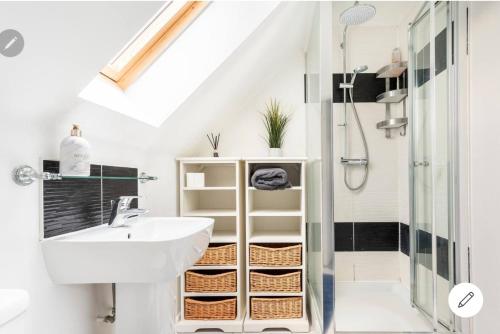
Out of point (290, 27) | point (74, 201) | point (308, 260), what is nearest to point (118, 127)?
A: point (74, 201)

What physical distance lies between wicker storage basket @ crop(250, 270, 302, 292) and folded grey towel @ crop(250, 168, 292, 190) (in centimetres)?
62

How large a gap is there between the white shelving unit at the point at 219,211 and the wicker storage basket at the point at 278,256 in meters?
0.14

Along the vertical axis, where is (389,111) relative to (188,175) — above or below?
above

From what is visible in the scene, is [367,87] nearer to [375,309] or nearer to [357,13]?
[357,13]

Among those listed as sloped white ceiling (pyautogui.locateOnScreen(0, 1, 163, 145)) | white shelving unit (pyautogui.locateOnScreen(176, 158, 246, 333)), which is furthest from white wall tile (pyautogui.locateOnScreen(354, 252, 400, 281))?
sloped white ceiling (pyautogui.locateOnScreen(0, 1, 163, 145))

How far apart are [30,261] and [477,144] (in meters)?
2.09

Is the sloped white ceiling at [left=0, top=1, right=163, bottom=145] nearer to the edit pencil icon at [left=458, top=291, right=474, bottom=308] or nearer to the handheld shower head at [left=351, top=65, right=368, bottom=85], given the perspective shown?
the handheld shower head at [left=351, top=65, right=368, bottom=85]

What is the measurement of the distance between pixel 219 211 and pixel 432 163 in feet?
4.81

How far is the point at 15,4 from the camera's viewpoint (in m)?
0.69

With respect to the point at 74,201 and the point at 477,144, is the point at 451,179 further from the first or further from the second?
the point at 74,201

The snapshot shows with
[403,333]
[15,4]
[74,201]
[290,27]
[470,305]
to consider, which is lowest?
[403,333]

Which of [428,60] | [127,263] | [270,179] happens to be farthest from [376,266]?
[127,263]

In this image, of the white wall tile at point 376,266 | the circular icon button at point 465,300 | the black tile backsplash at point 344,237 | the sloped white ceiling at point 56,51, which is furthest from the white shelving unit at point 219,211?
the circular icon button at point 465,300

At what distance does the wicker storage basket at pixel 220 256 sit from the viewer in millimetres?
2025
